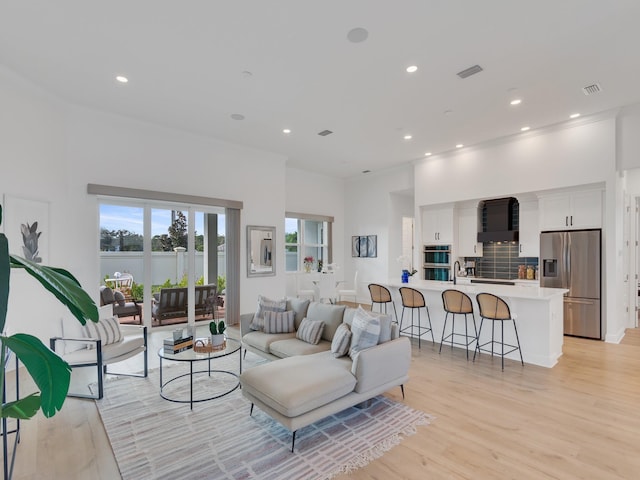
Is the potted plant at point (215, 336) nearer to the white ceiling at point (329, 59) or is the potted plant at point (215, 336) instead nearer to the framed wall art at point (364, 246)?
the white ceiling at point (329, 59)

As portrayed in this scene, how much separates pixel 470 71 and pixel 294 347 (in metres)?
3.95

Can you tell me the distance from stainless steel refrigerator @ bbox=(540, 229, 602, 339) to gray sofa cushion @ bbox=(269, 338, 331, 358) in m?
4.60

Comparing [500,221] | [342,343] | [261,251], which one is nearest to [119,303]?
[261,251]

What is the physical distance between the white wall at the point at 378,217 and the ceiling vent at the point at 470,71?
4.29m

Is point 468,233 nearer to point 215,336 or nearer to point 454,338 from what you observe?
point 454,338

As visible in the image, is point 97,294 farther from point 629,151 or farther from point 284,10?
point 629,151

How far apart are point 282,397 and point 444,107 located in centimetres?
468

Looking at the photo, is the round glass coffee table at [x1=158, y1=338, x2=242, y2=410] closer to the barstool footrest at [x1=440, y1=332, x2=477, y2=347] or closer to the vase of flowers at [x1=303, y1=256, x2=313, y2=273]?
the barstool footrest at [x1=440, y1=332, x2=477, y2=347]

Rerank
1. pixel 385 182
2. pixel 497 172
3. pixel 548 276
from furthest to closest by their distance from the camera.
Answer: pixel 385 182
pixel 497 172
pixel 548 276

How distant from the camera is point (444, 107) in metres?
5.05

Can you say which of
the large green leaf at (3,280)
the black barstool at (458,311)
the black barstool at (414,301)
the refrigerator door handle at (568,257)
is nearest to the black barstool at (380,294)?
the black barstool at (414,301)

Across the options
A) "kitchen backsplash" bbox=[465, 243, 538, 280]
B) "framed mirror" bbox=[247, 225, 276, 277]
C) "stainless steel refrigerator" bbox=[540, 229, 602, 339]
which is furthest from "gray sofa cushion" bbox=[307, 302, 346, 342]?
"kitchen backsplash" bbox=[465, 243, 538, 280]

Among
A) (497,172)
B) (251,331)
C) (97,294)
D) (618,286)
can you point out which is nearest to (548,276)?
(618,286)

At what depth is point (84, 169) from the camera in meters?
5.18
